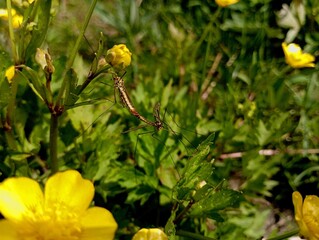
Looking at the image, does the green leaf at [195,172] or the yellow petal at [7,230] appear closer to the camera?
the yellow petal at [7,230]

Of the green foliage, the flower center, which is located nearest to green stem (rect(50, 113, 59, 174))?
the green foliage

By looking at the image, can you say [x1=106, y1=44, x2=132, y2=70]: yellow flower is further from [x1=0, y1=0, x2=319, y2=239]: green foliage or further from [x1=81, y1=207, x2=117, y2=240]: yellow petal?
[x1=81, y1=207, x2=117, y2=240]: yellow petal

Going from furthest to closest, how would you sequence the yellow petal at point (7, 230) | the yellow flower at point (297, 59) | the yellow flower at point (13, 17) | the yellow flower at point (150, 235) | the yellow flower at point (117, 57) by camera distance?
the yellow flower at point (297, 59)
the yellow flower at point (13, 17)
the yellow flower at point (117, 57)
the yellow flower at point (150, 235)
the yellow petal at point (7, 230)

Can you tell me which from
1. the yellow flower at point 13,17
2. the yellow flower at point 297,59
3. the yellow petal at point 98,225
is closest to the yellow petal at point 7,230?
the yellow petal at point 98,225

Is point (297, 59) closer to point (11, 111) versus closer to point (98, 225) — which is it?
point (11, 111)

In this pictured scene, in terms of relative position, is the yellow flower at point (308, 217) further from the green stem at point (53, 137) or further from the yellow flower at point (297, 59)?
the yellow flower at point (297, 59)

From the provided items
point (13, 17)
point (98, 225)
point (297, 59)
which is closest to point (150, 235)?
point (98, 225)
